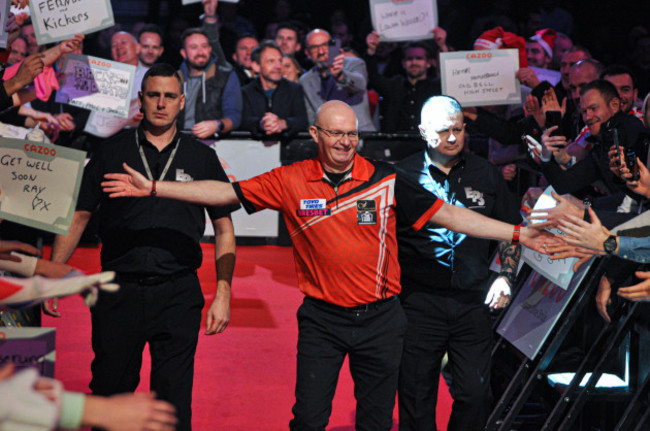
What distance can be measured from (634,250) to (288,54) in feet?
21.0

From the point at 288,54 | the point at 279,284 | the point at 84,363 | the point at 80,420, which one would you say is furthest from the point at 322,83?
the point at 80,420

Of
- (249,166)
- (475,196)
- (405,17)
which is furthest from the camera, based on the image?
(249,166)

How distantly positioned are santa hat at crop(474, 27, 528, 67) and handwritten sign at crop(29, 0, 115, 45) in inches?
141

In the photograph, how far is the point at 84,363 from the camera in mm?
6137

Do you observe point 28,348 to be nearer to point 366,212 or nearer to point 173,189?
point 173,189

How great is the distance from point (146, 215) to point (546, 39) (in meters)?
6.72

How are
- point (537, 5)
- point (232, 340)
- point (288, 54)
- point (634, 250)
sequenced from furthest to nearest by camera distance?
point (537, 5), point (288, 54), point (232, 340), point (634, 250)

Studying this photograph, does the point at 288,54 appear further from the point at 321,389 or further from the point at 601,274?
the point at 321,389

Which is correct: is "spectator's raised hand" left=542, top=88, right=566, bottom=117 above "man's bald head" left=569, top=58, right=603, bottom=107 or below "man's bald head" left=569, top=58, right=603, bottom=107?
below

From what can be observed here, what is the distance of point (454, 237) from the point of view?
4934mm

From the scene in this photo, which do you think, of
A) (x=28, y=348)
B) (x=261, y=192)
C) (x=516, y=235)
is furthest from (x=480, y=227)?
(x=28, y=348)

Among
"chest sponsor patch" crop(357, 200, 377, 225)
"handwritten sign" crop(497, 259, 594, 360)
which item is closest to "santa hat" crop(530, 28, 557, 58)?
"handwritten sign" crop(497, 259, 594, 360)

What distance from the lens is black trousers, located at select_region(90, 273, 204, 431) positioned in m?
4.34

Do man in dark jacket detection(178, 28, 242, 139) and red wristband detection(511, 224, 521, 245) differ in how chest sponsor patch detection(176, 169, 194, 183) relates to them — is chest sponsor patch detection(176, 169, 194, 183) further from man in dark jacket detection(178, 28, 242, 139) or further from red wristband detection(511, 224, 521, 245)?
man in dark jacket detection(178, 28, 242, 139)
